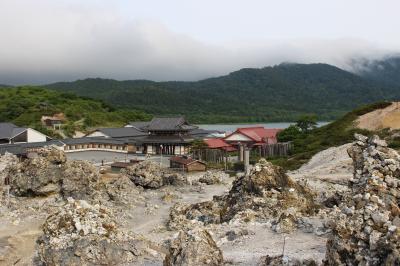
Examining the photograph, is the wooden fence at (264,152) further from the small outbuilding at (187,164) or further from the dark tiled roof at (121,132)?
the dark tiled roof at (121,132)

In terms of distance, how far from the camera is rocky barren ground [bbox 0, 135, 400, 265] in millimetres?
13359

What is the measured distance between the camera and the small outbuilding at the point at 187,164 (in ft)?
181

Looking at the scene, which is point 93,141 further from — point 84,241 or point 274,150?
point 84,241

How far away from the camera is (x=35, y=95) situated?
5699 inches

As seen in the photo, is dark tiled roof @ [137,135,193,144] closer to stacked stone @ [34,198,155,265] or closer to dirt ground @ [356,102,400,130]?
dirt ground @ [356,102,400,130]

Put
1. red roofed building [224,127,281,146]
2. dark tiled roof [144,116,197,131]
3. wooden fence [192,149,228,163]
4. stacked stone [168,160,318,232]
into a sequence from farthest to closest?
dark tiled roof [144,116,197,131] < red roofed building [224,127,281,146] < wooden fence [192,149,228,163] < stacked stone [168,160,318,232]

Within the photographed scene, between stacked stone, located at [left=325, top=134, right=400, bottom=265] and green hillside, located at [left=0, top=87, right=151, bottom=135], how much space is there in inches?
3573

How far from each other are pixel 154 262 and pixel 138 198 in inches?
785

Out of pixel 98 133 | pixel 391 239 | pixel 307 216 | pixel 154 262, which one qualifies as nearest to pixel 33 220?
pixel 154 262

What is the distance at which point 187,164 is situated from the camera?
5516 centimetres

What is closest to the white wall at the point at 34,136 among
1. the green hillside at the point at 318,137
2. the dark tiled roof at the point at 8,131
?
the dark tiled roof at the point at 8,131

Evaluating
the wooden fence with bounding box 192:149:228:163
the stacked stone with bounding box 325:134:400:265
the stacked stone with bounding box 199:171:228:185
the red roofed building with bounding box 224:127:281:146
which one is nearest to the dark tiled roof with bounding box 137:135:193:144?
the red roofed building with bounding box 224:127:281:146

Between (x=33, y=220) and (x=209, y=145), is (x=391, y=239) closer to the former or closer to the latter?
(x=33, y=220)

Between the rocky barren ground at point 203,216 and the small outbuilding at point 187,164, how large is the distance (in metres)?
6.31
